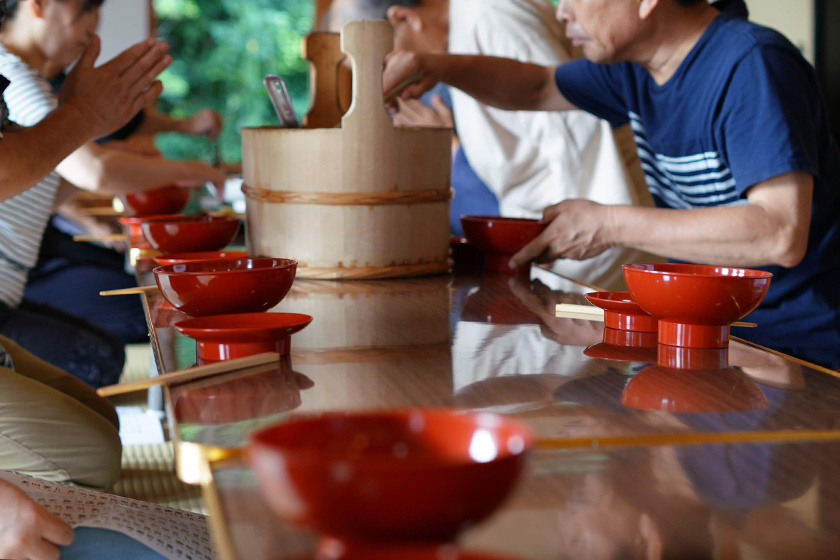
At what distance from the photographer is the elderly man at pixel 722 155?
1.37 meters

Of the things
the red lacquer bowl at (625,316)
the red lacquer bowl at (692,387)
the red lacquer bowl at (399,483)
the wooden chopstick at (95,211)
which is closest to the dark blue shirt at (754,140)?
the red lacquer bowl at (625,316)

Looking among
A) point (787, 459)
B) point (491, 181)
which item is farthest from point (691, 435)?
point (491, 181)

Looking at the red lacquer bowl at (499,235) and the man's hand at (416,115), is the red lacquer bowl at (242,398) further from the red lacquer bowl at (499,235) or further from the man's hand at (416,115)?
the man's hand at (416,115)

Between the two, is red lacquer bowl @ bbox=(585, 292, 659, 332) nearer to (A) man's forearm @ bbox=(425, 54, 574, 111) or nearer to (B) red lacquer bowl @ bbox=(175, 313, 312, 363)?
(B) red lacquer bowl @ bbox=(175, 313, 312, 363)

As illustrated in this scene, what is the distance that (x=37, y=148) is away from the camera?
4.29ft

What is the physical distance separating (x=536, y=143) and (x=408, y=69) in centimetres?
88

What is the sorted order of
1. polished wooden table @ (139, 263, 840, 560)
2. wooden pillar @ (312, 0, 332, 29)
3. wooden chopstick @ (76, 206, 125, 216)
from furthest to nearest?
1. wooden pillar @ (312, 0, 332, 29)
2. wooden chopstick @ (76, 206, 125, 216)
3. polished wooden table @ (139, 263, 840, 560)

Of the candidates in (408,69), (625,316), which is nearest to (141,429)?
(408,69)

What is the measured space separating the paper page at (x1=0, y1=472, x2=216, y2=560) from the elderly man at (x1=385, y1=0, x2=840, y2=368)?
0.74 meters

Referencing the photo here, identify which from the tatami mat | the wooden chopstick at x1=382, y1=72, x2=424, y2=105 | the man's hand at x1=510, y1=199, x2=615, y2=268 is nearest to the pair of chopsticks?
the man's hand at x1=510, y1=199, x2=615, y2=268

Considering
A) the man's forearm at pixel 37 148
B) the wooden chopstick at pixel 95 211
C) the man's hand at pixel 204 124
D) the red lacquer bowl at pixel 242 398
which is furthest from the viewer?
the man's hand at pixel 204 124

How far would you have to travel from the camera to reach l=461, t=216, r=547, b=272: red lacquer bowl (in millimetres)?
1477

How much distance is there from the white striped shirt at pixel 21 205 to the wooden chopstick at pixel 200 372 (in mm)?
1315

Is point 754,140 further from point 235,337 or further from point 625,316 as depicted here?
point 235,337
